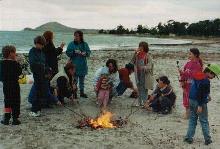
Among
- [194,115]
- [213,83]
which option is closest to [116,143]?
[194,115]

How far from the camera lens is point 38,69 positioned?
397 inches

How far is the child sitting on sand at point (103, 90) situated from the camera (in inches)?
436

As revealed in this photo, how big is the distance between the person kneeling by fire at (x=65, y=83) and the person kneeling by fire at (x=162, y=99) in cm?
196

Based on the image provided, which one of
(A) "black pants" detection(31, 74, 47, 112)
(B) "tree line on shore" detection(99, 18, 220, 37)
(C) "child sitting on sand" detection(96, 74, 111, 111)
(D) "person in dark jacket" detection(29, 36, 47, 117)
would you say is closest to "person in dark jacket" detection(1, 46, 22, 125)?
(D) "person in dark jacket" detection(29, 36, 47, 117)

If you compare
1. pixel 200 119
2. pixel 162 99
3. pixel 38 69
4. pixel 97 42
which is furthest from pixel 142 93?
pixel 97 42

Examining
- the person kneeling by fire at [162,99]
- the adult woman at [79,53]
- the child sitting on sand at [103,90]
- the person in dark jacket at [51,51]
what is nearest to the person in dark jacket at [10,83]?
the person in dark jacket at [51,51]

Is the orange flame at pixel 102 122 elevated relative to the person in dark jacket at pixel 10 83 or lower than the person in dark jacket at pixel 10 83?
lower

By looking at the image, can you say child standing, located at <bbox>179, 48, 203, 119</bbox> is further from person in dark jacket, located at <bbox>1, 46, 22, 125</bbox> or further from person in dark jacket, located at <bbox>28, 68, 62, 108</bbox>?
person in dark jacket, located at <bbox>1, 46, 22, 125</bbox>

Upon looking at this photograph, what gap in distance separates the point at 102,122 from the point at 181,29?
144988 mm

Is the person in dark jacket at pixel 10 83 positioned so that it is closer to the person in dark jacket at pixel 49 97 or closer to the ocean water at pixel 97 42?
the person in dark jacket at pixel 49 97

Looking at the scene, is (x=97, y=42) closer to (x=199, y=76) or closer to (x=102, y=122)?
(x=102, y=122)

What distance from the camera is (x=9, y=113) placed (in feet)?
30.7

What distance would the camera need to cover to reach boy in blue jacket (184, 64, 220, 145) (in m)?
7.97

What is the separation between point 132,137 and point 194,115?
1240 millimetres
